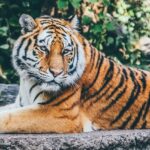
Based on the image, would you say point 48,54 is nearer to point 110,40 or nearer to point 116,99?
point 116,99

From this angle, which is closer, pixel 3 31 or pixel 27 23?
pixel 27 23

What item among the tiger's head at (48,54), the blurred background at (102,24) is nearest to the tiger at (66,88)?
the tiger's head at (48,54)

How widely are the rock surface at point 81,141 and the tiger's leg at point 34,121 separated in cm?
9

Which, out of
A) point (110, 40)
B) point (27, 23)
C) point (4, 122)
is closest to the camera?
point (4, 122)

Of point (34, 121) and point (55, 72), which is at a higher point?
point (55, 72)

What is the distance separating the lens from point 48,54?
330 centimetres

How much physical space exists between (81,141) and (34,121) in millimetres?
281

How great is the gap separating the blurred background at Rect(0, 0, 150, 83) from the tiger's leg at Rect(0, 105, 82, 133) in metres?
2.90

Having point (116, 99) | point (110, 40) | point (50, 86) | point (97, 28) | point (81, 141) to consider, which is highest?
point (97, 28)

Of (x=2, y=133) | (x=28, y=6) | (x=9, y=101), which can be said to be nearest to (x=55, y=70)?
(x=2, y=133)

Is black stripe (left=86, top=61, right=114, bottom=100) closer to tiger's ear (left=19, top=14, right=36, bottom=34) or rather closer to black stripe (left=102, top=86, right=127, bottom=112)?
black stripe (left=102, top=86, right=127, bottom=112)

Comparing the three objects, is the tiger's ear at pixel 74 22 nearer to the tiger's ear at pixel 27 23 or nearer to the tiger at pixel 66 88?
the tiger at pixel 66 88

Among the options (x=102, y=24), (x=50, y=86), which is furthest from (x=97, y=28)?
(x=50, y=86)

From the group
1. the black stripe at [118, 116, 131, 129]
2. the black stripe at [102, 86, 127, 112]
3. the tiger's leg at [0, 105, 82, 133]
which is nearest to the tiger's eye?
the tiger's leg at [0, 105, 82, 133]
